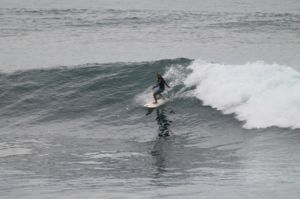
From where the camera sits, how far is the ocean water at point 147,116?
1847 centimetres

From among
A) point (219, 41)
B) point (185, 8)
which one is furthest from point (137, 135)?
point (185, 8)

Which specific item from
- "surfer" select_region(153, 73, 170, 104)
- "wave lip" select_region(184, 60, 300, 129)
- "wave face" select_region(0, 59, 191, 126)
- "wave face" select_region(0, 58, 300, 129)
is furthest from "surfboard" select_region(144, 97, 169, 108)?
"wave lip" select_region(184, 60, 300, 129)

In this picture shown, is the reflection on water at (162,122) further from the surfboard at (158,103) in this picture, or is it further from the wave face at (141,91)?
the wave face at (141,91)

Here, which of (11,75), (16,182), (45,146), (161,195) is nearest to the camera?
(161,195)

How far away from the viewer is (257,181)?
57.9ft

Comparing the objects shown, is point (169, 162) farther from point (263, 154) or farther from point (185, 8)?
point (185, 8)

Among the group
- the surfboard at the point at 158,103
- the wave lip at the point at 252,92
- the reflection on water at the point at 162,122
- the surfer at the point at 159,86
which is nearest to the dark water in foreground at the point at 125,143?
the reflection on water at the point at 162,122

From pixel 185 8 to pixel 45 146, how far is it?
4934cm

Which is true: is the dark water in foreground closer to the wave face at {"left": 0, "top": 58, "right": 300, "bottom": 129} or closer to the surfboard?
the wave face at {"left": 0, "top": 58, "right": 300, "bottom": 129}

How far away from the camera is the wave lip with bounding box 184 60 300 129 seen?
25000mm

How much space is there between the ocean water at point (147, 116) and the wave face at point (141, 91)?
2.4 inches

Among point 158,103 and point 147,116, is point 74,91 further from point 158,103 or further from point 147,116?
point 147,116

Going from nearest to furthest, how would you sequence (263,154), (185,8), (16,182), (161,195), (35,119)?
(161,195), (16,182), (263,154), (35,119), (185,8)

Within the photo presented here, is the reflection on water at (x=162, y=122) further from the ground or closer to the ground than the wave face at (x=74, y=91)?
closer to the ground
